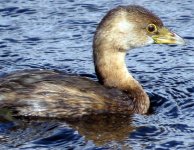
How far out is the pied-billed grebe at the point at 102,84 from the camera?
1169 cm

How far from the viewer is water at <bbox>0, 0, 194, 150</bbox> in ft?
36.6

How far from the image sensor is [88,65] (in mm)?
14320

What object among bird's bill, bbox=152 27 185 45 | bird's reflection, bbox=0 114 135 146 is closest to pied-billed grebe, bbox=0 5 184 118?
bird's bill, bbox=152 27 185 45

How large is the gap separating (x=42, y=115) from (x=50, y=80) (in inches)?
19.3

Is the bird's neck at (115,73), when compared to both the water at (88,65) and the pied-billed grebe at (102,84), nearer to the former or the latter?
the pied-billed grebe at (102,84)

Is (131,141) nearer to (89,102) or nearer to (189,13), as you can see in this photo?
(89,102)

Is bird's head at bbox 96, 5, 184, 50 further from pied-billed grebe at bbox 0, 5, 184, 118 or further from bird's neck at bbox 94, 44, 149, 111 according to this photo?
bird's neck at bbox 94, 44, 149, 111

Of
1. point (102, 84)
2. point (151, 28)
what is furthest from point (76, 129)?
point (151, 28)

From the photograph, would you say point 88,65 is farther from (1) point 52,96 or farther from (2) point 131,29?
(1) point 52,96

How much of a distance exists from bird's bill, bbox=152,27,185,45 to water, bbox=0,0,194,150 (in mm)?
766

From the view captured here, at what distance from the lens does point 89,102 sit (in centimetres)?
1187

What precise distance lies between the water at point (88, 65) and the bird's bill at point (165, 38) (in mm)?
766

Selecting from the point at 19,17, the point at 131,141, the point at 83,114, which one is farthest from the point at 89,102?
the point at 19,17

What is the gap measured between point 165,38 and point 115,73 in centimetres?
95
